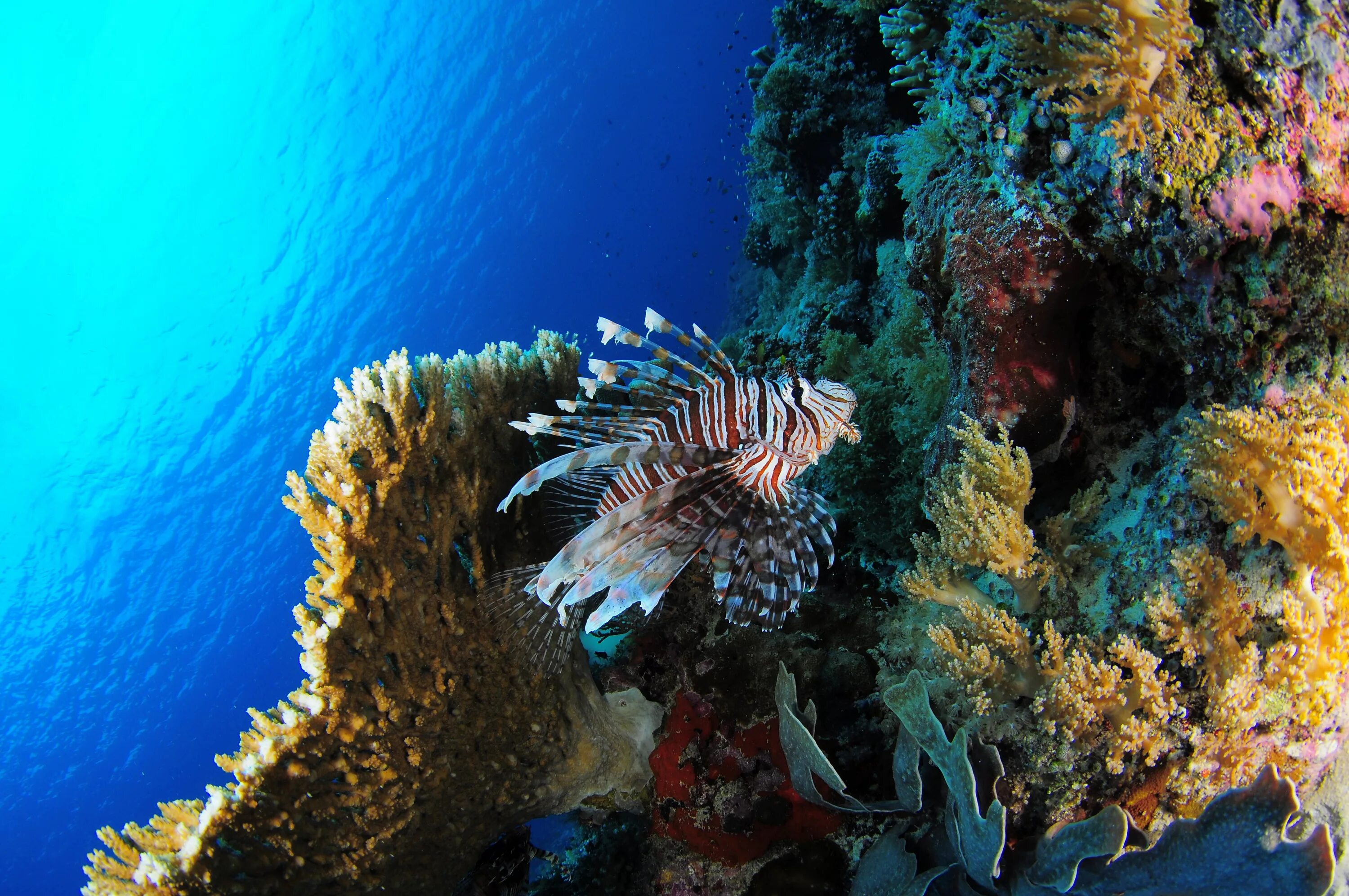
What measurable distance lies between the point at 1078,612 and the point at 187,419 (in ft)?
126

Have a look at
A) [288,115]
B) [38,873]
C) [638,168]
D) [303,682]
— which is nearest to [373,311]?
[288,115]

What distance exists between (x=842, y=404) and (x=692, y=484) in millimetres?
903

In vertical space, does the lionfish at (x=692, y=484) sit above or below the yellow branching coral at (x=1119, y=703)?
above

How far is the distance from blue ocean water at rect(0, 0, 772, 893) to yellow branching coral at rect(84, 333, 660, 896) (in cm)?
2794

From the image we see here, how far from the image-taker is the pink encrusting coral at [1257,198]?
5.56 ft

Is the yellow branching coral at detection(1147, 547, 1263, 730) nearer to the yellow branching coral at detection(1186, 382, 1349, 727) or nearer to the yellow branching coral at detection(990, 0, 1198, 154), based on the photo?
the yellow branching coral at detection(1186, 382, 1349, 727)

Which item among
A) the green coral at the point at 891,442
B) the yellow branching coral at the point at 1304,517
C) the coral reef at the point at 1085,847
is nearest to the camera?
the coral reef at the point at 1085,847

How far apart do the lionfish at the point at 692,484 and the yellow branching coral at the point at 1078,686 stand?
71 centimetres

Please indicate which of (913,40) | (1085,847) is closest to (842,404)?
(1085,847)

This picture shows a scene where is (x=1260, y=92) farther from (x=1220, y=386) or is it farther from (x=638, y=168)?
(x=638, y=168)

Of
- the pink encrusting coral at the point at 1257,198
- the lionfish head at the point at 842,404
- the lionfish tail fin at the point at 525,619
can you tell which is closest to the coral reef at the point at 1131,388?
the pink encrusting coral at the point at 1257,198

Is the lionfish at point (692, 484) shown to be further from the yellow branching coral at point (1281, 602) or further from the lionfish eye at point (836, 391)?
the yellow branching coral at point (1281, 602)

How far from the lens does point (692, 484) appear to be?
2129 millimetres

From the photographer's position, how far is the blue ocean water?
91.9 ft
